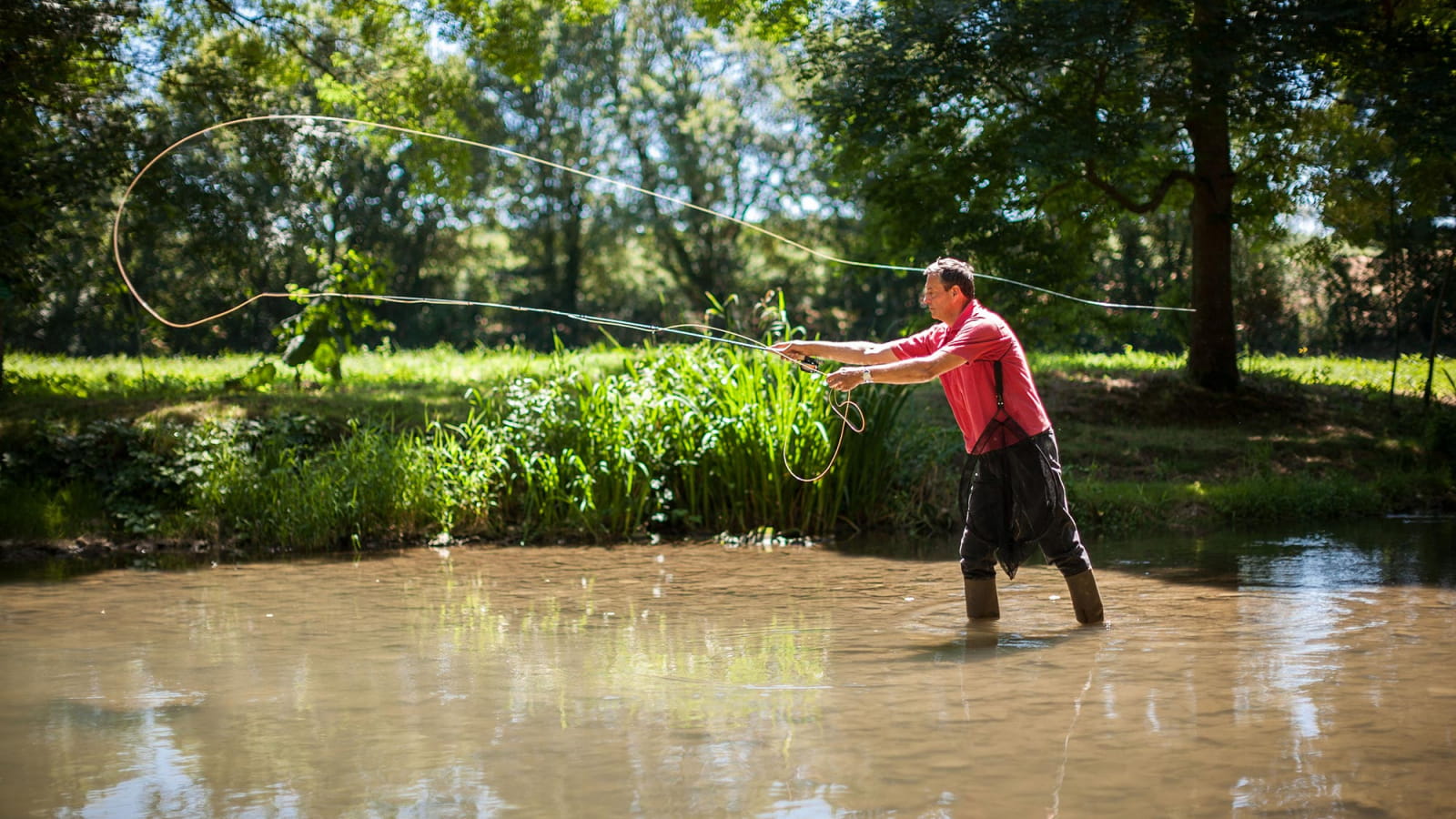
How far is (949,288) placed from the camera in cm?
584

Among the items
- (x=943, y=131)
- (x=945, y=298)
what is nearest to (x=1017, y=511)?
(x=945, y=298)

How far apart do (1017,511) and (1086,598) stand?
1.98ft

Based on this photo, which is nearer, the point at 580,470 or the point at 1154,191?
the point at 580,470

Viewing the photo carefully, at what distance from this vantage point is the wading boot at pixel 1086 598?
5.97 meters

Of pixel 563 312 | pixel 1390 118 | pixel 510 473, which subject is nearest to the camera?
pixel 510 473

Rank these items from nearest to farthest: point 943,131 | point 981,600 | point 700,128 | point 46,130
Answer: point 981,600, point 46,130, point 943,131, point 700,128

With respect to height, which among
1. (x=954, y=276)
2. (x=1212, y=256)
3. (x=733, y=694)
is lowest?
(x=733, y=694)

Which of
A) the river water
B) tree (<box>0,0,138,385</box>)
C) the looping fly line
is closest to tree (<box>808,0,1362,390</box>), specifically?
the looping fly line

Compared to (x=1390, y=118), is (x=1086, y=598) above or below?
below

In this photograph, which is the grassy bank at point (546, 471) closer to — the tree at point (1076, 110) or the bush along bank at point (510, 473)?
the bush along bank at point (510, 473)


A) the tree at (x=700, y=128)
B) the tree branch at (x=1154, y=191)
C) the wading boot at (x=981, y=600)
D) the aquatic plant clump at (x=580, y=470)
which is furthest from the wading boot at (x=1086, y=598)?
the tree at (x=700, y=128)

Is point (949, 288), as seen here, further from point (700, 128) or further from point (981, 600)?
point (700, 128)

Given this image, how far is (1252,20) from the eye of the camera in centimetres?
1155

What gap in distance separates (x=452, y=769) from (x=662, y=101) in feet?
100
